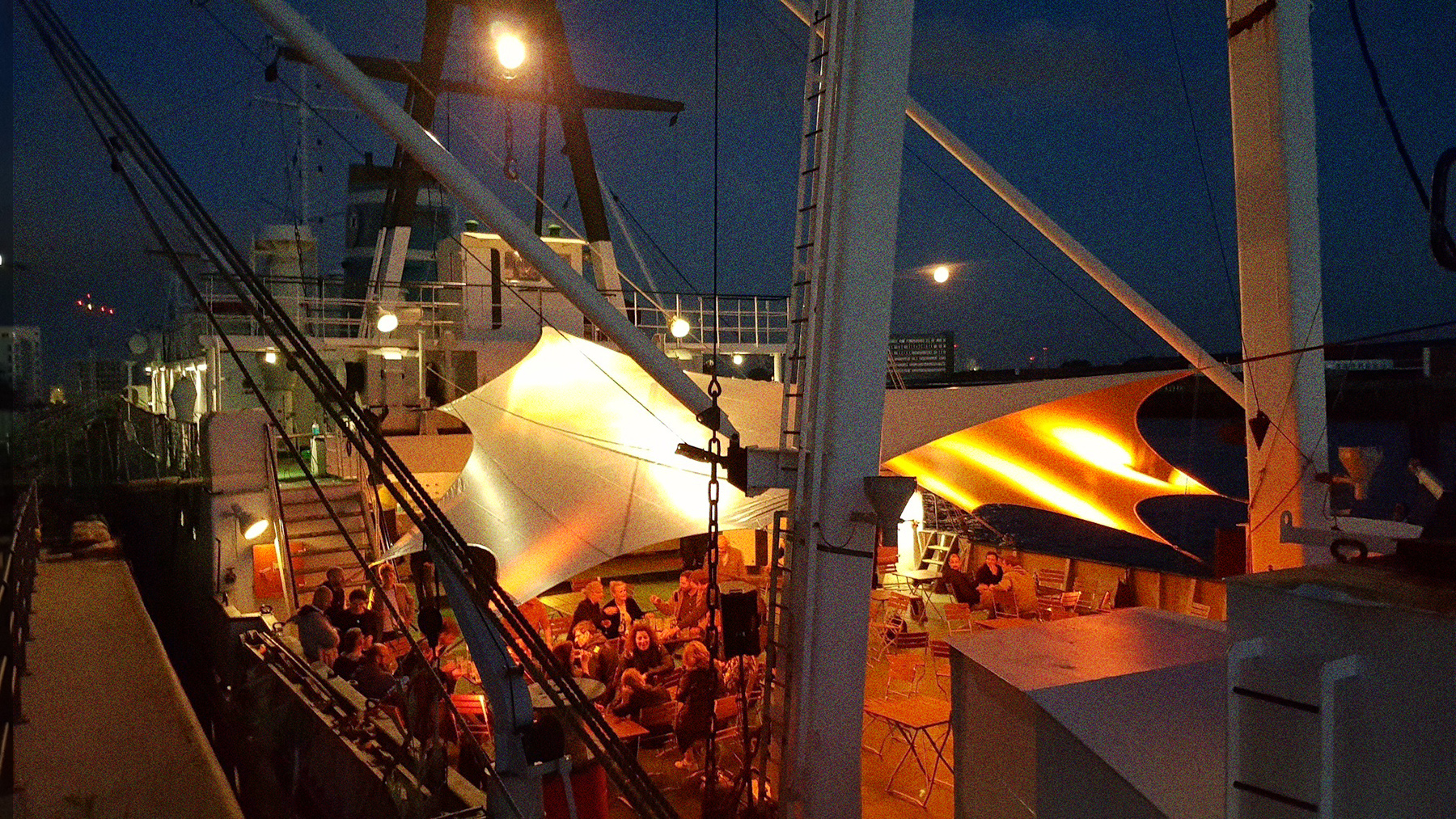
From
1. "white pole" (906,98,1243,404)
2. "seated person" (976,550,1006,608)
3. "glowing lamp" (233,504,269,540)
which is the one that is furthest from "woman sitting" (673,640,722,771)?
"glowing lamp" (233,504,269,540)

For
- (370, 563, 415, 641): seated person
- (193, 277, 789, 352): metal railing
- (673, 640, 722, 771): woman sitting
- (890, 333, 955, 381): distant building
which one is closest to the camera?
(673, 640, 722, 771): woman sitting

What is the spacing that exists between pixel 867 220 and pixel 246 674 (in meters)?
Answer: 7.45

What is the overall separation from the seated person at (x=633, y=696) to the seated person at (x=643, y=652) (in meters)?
0.51

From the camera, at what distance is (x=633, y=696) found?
7746 millimetres

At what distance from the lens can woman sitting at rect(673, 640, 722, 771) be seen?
705 cm

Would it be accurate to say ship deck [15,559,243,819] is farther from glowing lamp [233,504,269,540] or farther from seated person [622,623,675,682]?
seated person [622,623,675,682]

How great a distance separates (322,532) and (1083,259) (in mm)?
10326

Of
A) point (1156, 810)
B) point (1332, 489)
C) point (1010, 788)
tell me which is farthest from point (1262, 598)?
point (1332, 489)

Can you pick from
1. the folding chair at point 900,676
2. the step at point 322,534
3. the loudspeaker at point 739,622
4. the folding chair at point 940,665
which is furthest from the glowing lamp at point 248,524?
the folding chair at point 940,665

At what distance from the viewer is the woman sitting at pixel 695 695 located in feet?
23.1

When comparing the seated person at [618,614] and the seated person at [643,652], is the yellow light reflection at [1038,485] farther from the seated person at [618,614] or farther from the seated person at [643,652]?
the seated person at [643,652]

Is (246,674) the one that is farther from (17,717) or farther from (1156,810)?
(1156,810)

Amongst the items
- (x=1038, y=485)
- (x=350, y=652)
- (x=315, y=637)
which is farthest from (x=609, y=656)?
(x=1038, y=485)

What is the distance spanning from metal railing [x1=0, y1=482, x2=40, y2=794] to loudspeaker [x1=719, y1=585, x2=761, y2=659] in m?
3.53
